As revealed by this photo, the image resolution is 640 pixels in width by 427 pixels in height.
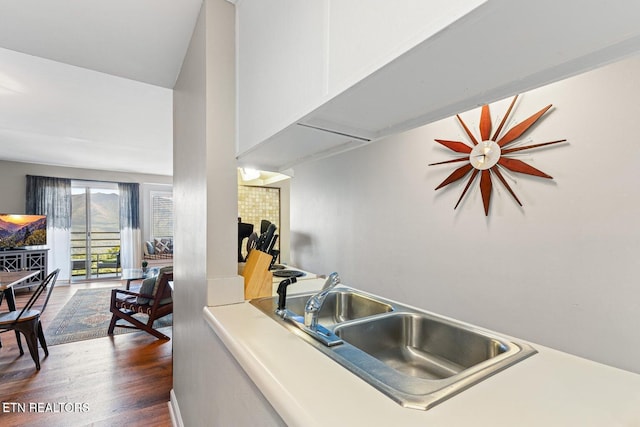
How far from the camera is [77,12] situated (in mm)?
1284

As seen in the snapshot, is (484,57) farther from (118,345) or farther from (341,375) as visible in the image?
(118,345)

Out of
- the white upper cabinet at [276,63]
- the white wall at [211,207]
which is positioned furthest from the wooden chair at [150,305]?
the white upper cabinet at [276,63]

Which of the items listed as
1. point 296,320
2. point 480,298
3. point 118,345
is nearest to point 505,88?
point 296,320

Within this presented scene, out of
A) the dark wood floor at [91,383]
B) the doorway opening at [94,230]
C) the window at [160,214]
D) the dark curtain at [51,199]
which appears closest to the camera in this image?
the dark wood floor at [91,383]

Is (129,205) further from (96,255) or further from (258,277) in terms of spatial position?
(258,277)

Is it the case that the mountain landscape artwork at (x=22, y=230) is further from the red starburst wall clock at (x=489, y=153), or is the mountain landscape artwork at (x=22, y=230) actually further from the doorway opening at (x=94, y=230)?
the red starburst wall clock at (x=489, y=153)

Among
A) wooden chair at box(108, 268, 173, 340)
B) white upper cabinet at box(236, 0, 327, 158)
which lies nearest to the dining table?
wooden chair at box(108, 268, 173, 340)

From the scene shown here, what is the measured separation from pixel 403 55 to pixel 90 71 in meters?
2.44

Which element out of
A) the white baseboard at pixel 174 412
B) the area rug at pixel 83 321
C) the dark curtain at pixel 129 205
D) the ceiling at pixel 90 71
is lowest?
the area rug at pixel 83 321

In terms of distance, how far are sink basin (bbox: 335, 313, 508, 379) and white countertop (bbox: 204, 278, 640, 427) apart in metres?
0.20

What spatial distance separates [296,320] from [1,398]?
2.66 m

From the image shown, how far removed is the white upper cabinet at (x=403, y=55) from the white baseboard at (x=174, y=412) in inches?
69.8

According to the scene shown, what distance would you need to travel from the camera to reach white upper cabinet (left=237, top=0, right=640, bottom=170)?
451 mm

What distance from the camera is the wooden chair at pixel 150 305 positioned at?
10.2ft
